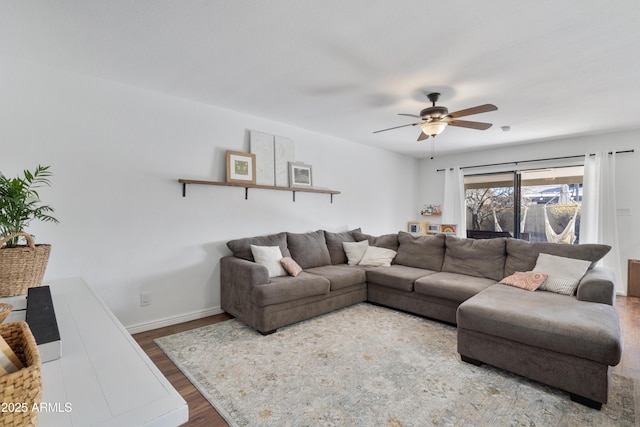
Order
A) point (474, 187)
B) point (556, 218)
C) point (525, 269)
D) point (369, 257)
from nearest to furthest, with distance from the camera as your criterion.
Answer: point (525, 269), point (369, 257), point (556, 218), point (474, 187)

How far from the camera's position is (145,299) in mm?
2975

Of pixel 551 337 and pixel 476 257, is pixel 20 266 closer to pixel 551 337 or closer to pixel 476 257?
pixel 551 337

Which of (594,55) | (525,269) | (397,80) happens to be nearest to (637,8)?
(594,55)

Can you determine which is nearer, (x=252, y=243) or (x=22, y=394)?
(x=22, y=394)

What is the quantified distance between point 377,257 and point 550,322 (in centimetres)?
225

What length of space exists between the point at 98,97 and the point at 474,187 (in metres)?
6.21

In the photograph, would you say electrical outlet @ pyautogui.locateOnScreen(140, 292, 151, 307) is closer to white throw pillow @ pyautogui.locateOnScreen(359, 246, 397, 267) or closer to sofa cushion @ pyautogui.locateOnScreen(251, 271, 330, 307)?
sofa cushion @ pyautogui.locateOnScreen(251, 271, 330, 307)

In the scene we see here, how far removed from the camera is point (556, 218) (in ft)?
16.8

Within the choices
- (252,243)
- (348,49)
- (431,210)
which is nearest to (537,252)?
(348,49)

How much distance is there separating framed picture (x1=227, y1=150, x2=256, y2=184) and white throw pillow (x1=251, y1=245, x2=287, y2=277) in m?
0.83

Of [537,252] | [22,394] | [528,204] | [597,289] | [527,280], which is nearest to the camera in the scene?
[22,394]

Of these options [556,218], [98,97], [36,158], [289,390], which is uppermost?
[98,97]

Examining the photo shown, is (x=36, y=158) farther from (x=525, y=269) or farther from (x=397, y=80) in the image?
(x=525, y=269)

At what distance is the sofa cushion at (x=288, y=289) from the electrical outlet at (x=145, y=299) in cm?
107
